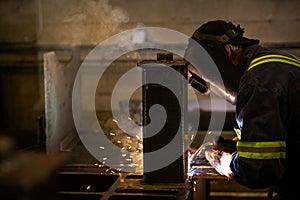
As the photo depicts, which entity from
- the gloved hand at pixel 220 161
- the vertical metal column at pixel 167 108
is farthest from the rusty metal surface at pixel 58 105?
the gloved hand at pixel 220 161

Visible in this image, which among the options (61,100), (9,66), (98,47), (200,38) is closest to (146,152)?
(200,38)

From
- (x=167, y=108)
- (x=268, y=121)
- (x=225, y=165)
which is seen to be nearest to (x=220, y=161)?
(x=225, y=165)

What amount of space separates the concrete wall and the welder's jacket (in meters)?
1.96

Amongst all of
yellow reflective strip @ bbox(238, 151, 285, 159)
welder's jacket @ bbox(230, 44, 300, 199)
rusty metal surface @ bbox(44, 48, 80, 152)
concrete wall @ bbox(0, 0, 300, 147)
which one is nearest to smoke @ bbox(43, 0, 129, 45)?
concrete wall @ bbox(0, 0, 300, 147)

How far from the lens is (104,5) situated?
144 inches

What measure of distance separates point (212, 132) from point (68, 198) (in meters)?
1.68

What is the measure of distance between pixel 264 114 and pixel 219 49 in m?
0.43

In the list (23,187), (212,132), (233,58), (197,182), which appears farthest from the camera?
(212,132)

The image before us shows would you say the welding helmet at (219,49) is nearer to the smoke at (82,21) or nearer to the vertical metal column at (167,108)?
the vertical metal column at (167,108)

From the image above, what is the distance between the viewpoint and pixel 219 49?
1.87 m

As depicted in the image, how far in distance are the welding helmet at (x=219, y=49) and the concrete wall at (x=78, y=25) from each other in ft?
5.74

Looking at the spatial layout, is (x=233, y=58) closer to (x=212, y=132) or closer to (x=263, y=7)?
(x=212, y=132)

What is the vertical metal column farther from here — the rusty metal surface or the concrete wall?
the concrete wall

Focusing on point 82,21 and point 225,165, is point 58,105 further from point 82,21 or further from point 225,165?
point 225,165
